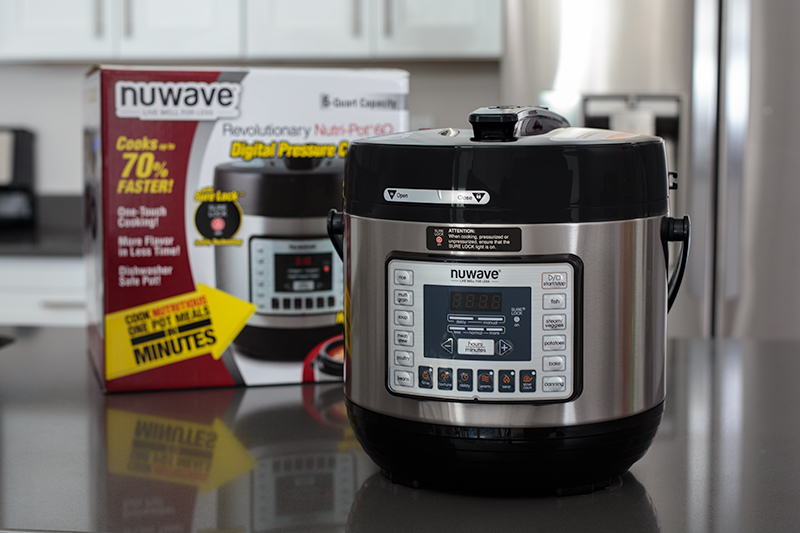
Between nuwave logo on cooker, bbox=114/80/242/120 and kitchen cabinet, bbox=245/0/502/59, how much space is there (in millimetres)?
1610

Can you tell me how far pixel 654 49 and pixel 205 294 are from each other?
57.9 inches

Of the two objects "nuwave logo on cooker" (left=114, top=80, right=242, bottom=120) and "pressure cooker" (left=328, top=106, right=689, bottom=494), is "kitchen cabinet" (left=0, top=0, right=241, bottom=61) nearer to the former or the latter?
"nuwave logo on cooker" (left=114, top=80, right=242, bottom=120)

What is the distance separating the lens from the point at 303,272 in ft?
2.65

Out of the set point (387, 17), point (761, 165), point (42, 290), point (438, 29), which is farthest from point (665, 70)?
point (42, 290)

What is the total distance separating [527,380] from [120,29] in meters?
2.19

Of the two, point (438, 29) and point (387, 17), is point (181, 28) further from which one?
point (438, 29)

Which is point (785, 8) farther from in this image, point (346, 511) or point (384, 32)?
point (346, 511)

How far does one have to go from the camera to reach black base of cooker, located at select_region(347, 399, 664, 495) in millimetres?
501

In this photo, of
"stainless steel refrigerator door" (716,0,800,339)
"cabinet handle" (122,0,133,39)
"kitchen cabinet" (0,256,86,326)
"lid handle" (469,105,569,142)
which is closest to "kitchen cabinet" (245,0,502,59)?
"cabinet handle" (122,0,133,39)

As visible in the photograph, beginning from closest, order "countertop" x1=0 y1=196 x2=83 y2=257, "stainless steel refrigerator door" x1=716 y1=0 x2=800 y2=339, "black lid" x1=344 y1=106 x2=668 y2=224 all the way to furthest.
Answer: "black lid" x1=344 y1=106 x2=668 y2=224 < "stainless steel refrigerator door" x1=716 y1=0 x2=800 y2=339 < "countertop" x1=0 y1=196 x2=83 y2=257

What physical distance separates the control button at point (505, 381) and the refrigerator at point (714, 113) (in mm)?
1540

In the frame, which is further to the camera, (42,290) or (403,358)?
(42,290)

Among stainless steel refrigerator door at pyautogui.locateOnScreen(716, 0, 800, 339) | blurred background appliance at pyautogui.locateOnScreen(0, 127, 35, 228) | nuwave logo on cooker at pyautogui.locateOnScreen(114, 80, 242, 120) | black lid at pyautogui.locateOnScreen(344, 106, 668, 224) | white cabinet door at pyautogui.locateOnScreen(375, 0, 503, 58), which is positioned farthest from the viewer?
blurred background appliance at pyautogui.locateOnScreen(0, 127, 35, 228)

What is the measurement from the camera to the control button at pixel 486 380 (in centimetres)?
50
